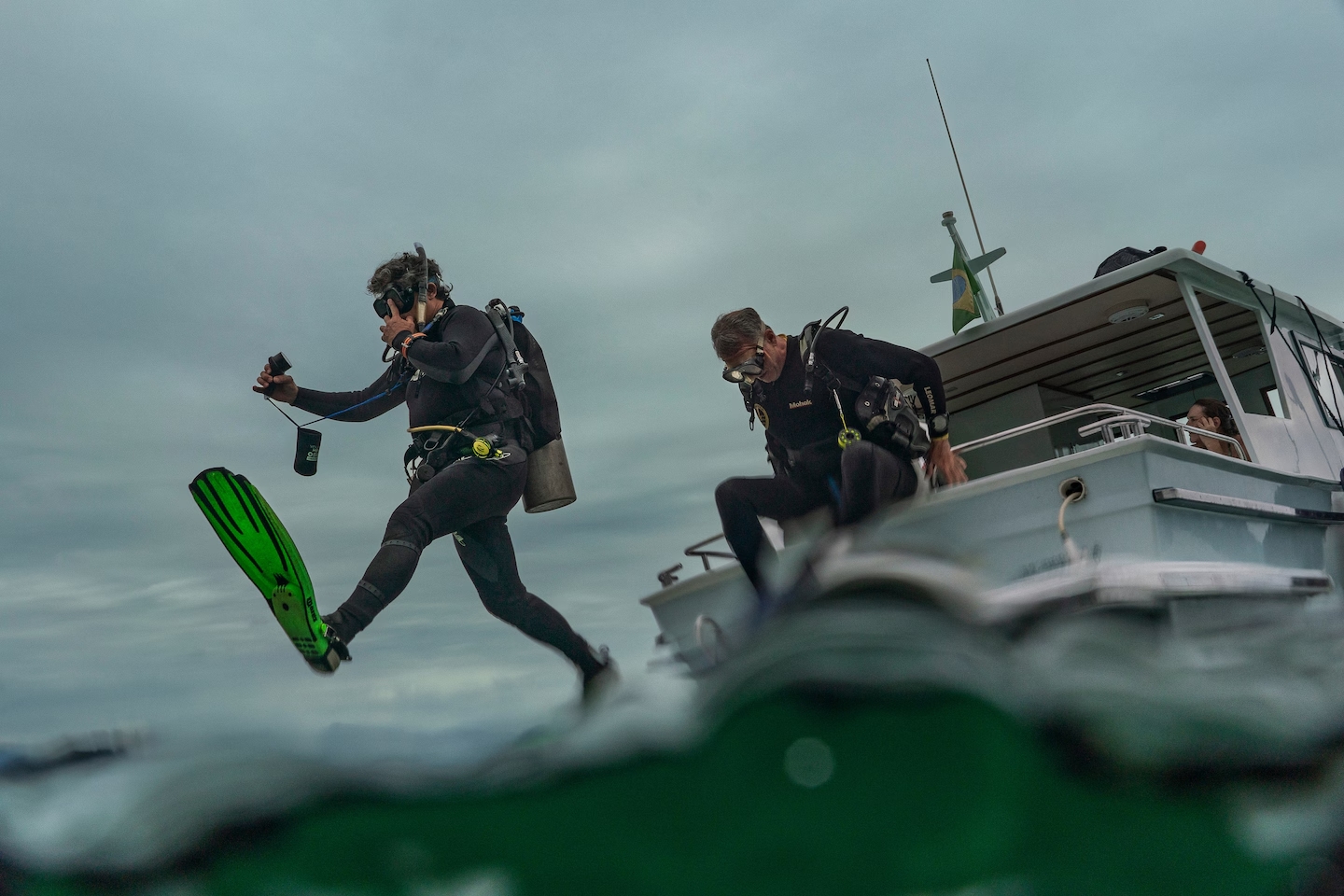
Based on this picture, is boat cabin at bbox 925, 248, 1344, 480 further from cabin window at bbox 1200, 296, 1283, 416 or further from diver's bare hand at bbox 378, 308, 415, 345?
diver's bare hand at bbox 378, 308, 415, 345

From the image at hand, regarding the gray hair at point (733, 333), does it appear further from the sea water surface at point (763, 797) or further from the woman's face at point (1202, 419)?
the woman's face at point (1202, 419)

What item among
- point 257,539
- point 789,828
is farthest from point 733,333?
point 789,828

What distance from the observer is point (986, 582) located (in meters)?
3.44

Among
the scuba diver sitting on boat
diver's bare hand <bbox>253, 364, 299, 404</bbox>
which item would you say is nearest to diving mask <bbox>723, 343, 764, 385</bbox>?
the scuba diver sitting on boat

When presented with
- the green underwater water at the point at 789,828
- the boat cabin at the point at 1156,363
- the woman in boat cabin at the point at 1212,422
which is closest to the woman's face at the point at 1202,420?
the woman in boat cabin at the point at 1212,422

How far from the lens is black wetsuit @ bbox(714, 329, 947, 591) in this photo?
3428 mm

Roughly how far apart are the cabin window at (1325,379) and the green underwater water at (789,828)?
15.1ft

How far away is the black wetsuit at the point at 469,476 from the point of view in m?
3.79

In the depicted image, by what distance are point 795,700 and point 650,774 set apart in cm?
37

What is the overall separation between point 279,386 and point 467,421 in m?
0.95

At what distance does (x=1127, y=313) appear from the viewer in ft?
17.9

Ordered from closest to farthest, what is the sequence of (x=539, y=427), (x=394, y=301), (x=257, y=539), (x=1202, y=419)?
(x=257, y=539) < (x=394, y=301) < (x=539, y=427) < (x=1202, y=419)

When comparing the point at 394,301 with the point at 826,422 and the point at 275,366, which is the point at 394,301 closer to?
the point at 275,366

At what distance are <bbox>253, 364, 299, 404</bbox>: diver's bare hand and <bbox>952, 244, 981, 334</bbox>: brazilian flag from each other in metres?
4.10
